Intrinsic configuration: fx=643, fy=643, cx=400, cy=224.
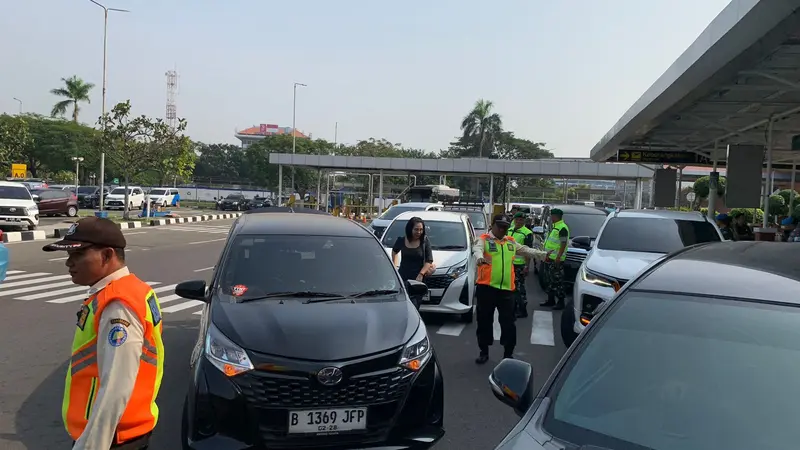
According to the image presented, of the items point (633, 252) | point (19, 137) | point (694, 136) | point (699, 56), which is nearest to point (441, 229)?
point (633, 252)

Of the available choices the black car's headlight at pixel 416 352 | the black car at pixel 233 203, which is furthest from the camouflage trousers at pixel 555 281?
the black car at pixel 233 203

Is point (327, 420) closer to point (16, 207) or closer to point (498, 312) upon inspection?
point (498, 312)

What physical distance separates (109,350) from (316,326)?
189 centimetres

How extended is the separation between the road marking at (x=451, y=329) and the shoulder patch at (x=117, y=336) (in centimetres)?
661

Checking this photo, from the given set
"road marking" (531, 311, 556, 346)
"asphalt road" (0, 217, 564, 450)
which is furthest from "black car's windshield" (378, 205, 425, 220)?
"road marking" (531, 311, 556, 346)

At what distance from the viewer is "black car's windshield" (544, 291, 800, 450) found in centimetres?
234

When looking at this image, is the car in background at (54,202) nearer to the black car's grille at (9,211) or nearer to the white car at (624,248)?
the black car's grille at (9,211)

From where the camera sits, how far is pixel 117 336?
2.43m

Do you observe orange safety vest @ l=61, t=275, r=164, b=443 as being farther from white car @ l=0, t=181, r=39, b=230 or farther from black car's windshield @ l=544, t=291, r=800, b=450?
white car @ l=0, t=181, r=39, b=230

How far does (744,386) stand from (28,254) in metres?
17.9

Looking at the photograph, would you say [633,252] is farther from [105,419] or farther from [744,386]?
[105,419]

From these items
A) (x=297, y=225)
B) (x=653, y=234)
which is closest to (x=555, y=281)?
(x=653, y=234)

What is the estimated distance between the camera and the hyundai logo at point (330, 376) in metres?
3.82

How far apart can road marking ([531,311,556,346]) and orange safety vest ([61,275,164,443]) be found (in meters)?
6.30
